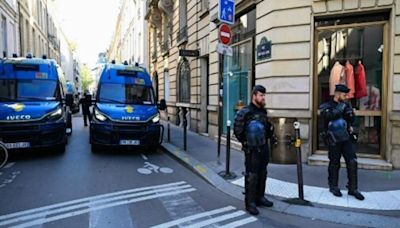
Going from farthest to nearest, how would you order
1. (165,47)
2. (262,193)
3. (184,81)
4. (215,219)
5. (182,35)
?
(165,47), (184,81), (182,35), (262,193), (215,219)

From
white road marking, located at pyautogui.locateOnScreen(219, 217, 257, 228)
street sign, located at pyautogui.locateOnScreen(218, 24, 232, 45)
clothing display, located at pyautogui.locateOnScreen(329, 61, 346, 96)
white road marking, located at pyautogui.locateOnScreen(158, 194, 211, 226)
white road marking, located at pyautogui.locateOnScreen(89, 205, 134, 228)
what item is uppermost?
street sign, located at pyautogui.locateOnScreen(218, 24, 232, 45)

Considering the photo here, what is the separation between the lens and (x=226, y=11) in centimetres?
761

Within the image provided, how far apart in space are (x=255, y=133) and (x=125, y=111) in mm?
5497

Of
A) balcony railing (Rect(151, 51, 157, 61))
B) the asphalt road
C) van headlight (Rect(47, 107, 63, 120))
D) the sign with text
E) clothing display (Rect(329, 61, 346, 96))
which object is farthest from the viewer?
balcony railing (Rect(151, 51, 157, 61))

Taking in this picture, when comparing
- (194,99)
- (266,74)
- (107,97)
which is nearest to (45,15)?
(194,99)

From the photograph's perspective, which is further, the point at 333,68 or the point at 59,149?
the point at 59,149

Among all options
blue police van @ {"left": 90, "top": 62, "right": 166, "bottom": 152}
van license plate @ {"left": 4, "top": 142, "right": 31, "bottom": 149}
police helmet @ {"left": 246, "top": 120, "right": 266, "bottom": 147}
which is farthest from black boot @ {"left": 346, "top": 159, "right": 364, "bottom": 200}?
van license plate @ {"left": 4, "top": 142, "right": 31, "bottom": 149}

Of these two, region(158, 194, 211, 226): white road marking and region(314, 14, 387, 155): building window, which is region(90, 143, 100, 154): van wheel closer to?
region(158, 194, 211, 226): white road marking

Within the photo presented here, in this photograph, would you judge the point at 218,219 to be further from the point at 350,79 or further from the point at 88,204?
the point at 350,79

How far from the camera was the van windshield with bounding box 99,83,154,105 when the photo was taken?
10.8m

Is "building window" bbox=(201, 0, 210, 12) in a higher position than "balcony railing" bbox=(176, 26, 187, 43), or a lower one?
higher

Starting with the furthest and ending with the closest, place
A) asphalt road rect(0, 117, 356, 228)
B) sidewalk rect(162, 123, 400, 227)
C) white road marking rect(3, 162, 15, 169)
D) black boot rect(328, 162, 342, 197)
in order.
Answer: white road marking rect(3, 162, 15, 169) → black boot rect(328, 162, 342, 197) → sidewalk rect(162, 123, 400, 227) → asphalt road rect(0, 117, 356, 228)

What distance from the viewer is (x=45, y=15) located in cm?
3550

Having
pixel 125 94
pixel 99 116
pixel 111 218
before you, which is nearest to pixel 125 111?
pixel 99 116
